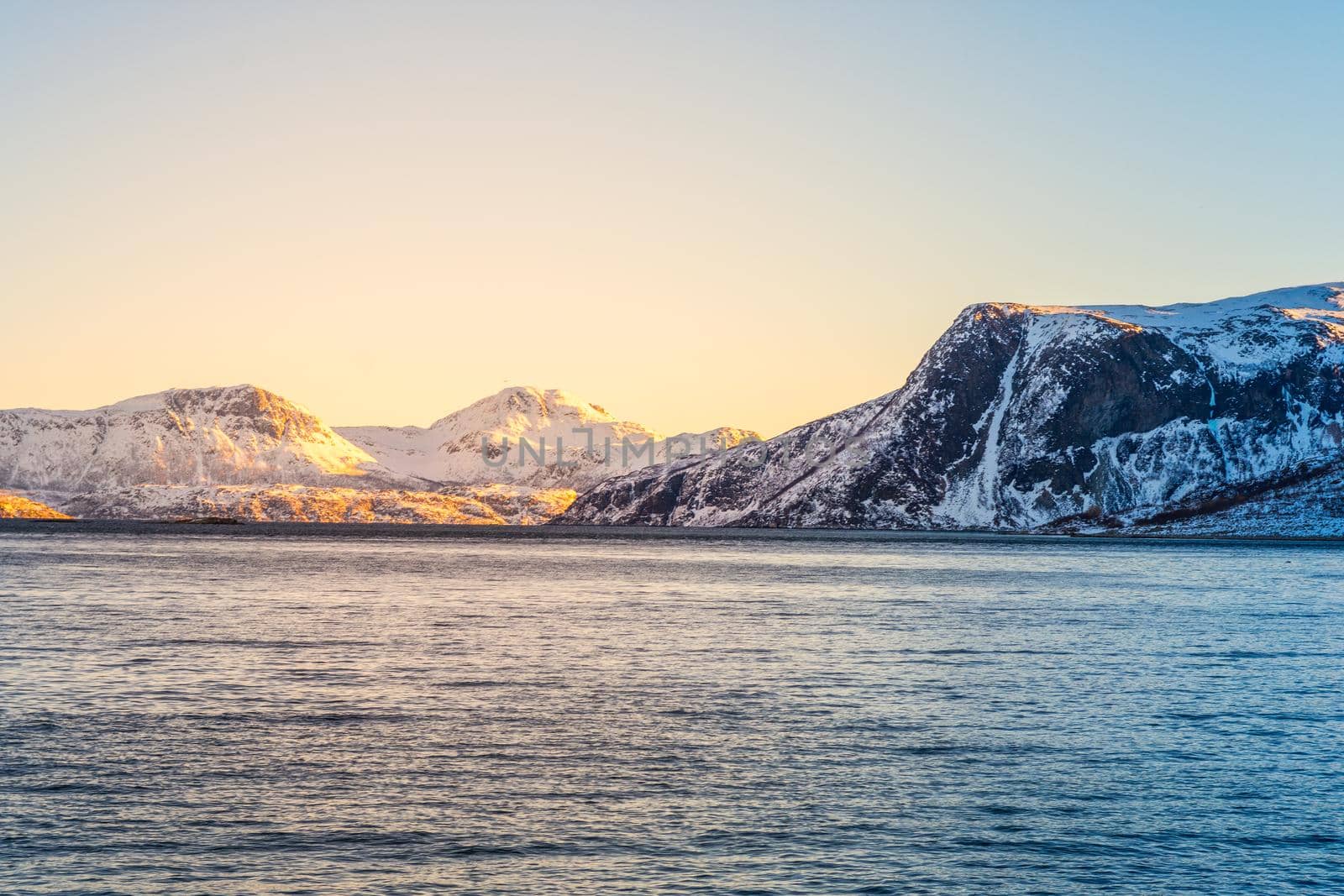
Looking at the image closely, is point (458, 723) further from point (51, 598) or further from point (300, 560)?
point (300, 560)

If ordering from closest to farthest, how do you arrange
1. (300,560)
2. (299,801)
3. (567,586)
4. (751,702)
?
(299,801), (751,702), (567,586), (300,560)

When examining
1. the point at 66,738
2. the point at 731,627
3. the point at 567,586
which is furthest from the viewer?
the point at 567,586

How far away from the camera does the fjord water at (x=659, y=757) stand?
91.9 feet

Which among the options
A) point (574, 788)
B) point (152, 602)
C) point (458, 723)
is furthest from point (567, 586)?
point (574, 788)

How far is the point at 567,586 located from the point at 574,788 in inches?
3895

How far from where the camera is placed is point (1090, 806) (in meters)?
33.7

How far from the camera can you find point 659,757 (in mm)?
38625

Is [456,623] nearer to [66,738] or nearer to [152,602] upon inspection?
[152,602]

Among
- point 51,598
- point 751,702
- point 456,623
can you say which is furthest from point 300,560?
point 751,702

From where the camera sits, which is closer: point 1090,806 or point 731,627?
point 1090,806

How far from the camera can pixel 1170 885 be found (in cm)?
2722

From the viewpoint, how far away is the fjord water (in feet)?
91.9

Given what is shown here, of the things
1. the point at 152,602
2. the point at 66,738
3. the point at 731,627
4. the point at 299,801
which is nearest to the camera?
the point at 299,801

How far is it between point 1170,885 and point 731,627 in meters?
57.0
